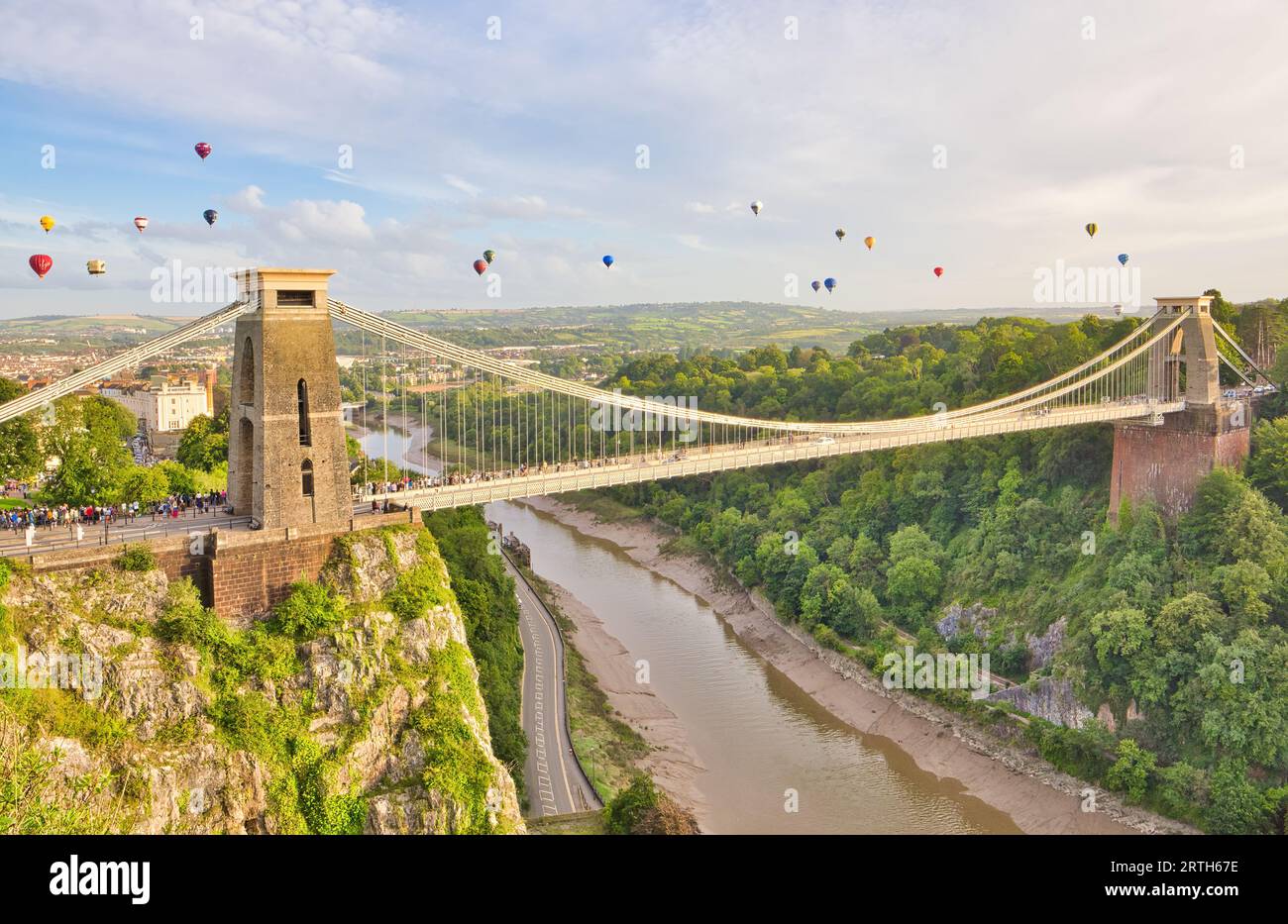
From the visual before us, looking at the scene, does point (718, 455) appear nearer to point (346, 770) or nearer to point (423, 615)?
point (423, 615)

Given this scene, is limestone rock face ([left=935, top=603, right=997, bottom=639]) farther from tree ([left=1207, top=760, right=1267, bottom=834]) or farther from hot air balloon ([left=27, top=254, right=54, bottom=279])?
hot air balloon ([left=27, top=254, right=54, bottom=279])

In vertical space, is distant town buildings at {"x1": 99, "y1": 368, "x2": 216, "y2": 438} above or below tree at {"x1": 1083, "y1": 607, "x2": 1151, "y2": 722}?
above

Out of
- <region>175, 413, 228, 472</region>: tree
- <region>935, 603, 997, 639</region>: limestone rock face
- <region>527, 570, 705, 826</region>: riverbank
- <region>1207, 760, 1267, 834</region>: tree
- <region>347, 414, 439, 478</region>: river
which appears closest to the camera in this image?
<region>1207, 760, 1267, 834</region>: tree

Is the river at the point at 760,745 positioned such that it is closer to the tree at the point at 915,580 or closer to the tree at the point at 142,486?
the tree at the point at 915,580

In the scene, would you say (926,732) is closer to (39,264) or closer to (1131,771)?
(1131,771)

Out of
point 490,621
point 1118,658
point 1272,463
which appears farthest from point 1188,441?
point 490,621

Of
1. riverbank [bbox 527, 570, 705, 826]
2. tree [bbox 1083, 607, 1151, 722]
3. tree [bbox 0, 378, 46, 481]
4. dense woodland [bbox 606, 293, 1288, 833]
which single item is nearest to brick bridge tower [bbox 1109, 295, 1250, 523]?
dense woodland [bbox 606, 293, 1288, 833]
